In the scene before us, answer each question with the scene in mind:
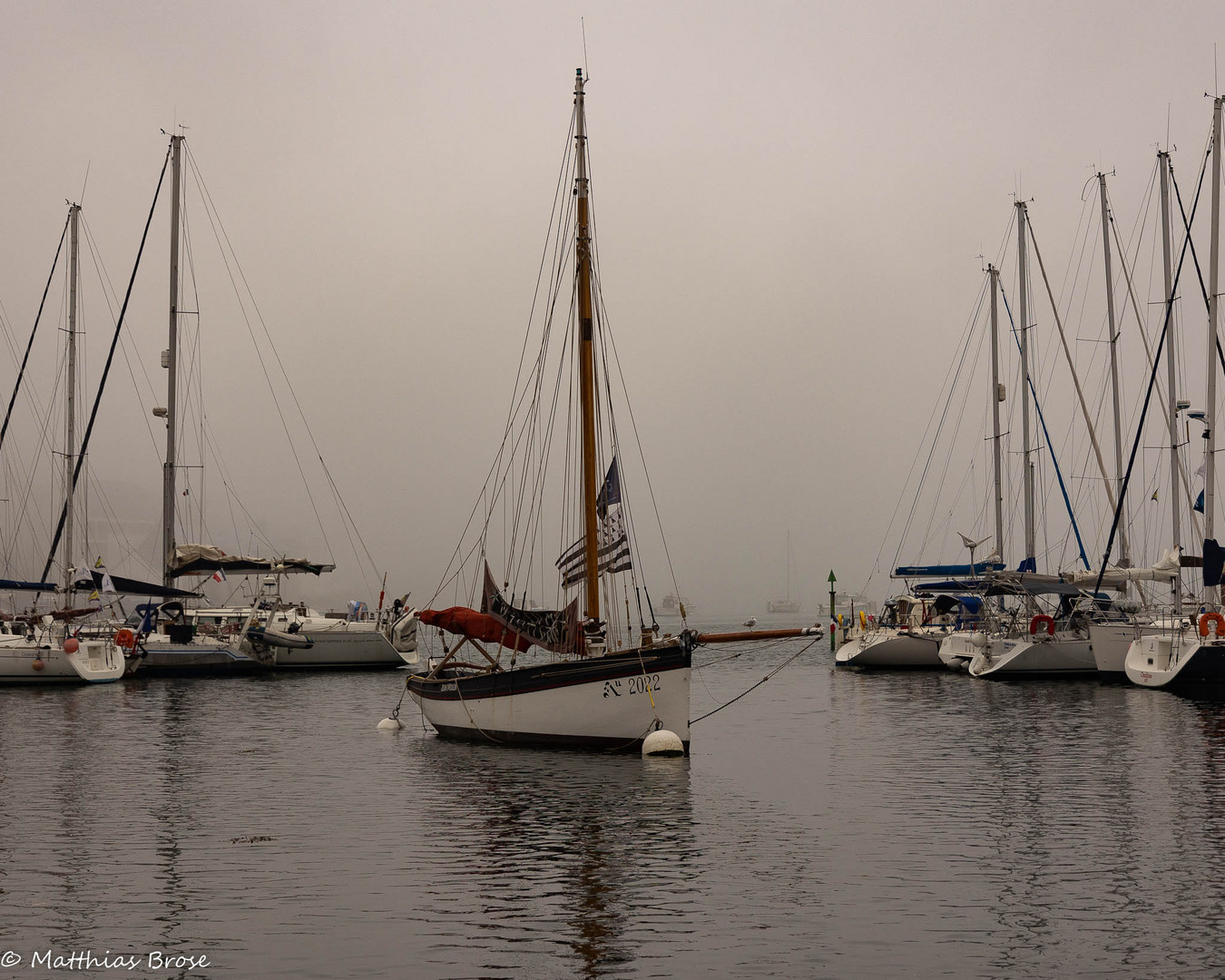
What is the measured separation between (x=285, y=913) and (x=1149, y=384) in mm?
45744

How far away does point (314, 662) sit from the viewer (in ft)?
223

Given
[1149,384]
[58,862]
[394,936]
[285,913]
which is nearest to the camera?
[394,936]

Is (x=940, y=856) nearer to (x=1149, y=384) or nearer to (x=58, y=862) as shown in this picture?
(x=58, y=862)

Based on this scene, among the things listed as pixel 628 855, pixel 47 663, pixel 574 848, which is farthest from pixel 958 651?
pixel 628 855

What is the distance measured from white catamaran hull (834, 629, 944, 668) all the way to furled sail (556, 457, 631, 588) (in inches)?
1537

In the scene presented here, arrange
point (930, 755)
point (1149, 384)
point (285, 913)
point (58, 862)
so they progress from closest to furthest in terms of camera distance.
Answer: point (285, 913) < point (58, 862) < point (930, 755) < point (1149, 384)

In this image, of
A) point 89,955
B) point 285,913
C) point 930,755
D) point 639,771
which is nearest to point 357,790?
point 639,771

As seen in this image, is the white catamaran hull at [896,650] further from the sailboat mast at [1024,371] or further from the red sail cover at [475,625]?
the red sail cover at [475,625]

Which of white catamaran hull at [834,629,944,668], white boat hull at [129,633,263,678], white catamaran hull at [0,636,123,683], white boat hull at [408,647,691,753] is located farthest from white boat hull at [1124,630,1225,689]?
white catamaran hull at [0,636,123,683]

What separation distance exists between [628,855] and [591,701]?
1013 cm

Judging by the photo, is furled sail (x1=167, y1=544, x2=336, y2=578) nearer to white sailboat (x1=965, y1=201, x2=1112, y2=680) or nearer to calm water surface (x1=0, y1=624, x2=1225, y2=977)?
calm water surface (x1=0, y1=624, x2=1225, y2=977)

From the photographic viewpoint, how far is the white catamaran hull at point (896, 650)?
6469 cm

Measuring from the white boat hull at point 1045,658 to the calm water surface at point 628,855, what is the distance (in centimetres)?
1872

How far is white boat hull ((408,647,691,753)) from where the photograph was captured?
86.8 feet
